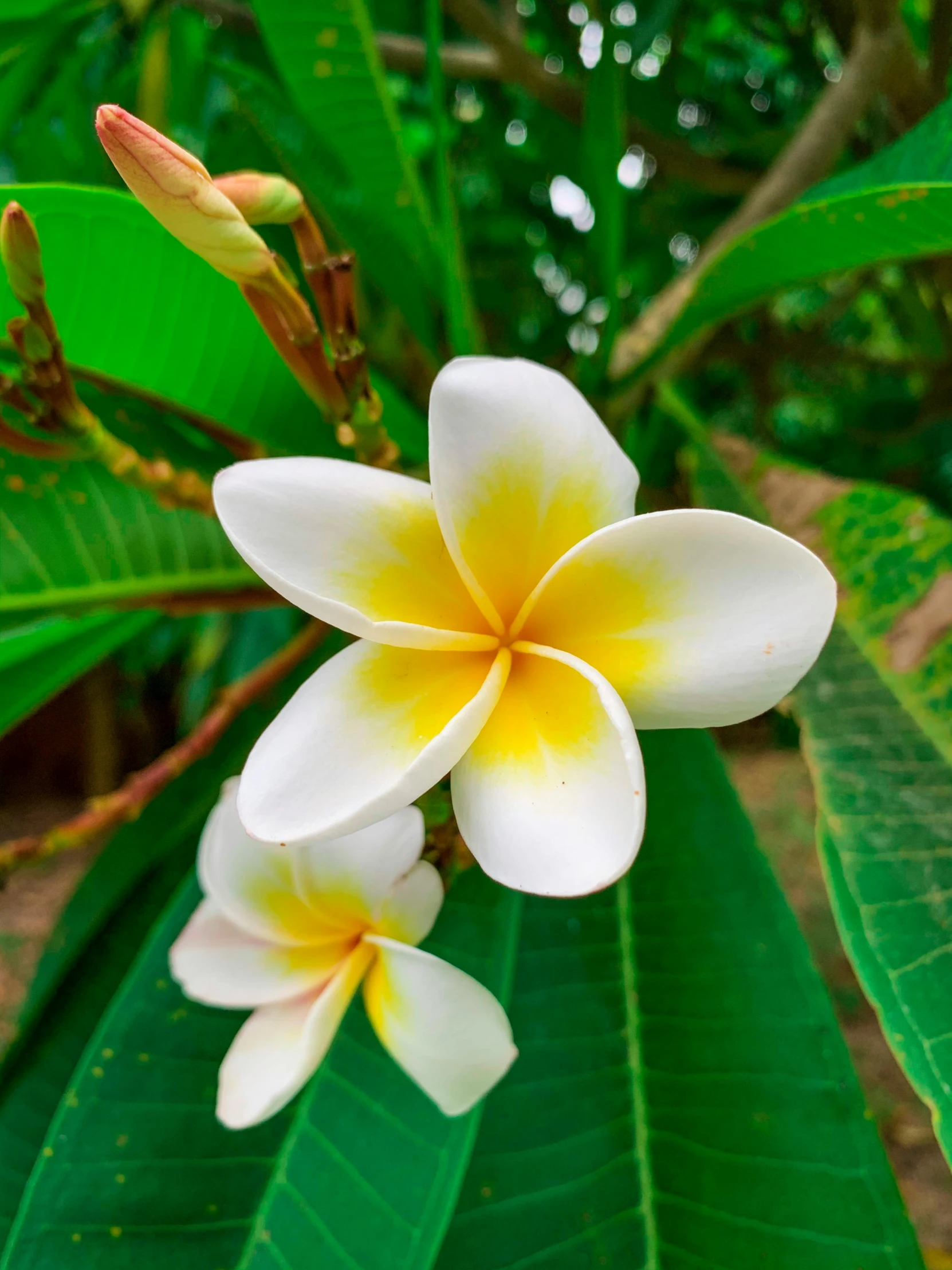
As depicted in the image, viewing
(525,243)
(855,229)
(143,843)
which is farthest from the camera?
(525,243)

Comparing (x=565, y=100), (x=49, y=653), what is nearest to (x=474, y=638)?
(x=49, y=653)

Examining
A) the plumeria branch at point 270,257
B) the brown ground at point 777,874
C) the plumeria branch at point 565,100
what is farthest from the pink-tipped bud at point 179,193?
the plumeria branch at point 565,100

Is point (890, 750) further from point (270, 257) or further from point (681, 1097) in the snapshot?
point (270, 257)

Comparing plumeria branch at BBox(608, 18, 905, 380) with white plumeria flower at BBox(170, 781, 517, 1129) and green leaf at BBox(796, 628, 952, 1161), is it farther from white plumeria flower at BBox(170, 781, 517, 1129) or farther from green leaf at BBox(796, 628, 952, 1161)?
white plumeria flower at BBox(170, 781, 517, 1129)

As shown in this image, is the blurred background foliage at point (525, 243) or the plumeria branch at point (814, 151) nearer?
the blurred background foliage at point (525, 243)

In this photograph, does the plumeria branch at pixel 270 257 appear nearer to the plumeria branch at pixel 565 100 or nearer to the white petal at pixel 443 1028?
the white petal at pixel 443 1028

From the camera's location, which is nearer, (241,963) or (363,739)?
(363,739)

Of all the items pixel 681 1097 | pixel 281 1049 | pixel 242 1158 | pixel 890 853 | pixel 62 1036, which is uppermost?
pixel 890 853
